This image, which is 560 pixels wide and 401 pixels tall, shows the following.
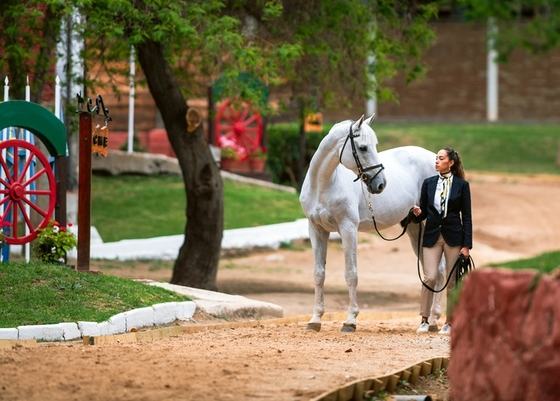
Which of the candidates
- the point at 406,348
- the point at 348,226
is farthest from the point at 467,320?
the point at 348,226

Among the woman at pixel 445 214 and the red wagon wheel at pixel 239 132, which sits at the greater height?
the red wagon wheel at pixel 239 132

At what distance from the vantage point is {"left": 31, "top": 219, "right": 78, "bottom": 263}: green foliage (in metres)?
11.1

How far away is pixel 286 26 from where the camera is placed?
14.8m

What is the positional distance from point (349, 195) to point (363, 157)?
0.61 metres

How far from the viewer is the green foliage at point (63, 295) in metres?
9.12

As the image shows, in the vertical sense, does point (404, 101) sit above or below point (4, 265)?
above

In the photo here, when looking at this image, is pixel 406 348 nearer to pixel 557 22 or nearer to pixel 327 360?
pixel 327 360

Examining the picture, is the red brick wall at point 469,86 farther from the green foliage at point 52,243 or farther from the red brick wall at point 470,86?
the green foliage at point 52,243

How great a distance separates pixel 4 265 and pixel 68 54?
18.5 ft

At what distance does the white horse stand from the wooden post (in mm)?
2374

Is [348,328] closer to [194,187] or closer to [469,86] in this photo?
[194,187]

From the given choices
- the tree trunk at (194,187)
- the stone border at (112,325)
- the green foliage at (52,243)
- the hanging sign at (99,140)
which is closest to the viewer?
the stone border at (112,325)

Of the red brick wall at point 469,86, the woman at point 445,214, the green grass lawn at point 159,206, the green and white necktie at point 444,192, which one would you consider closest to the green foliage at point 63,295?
the woman at point 445,214

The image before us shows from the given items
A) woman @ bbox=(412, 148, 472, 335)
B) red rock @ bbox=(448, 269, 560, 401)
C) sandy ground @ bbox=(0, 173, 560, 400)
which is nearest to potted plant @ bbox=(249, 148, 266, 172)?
sandy ground @ bbox=(0, 173, 560, 400)
